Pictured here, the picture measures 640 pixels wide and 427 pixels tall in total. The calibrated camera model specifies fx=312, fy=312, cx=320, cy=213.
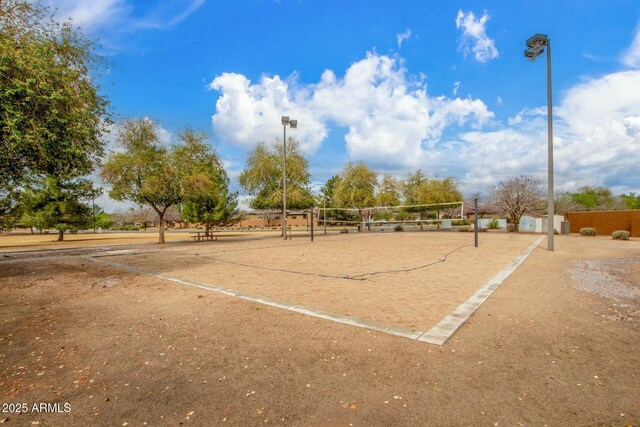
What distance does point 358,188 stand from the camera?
124ft

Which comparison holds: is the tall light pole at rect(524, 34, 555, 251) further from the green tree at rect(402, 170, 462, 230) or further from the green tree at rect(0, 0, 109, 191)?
the green tree at rect(402, 170, 462, 230)

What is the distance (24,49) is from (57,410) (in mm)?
9336

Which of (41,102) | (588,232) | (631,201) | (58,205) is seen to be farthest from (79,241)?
(631,201)

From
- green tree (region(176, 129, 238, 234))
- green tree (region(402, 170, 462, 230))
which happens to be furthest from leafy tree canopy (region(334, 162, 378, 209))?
green tree (region(176, 129, 238, 234))

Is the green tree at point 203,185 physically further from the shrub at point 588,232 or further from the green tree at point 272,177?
the shrub at point 588,232

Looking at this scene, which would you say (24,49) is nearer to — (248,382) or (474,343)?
(248,382)

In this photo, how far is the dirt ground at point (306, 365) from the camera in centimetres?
257

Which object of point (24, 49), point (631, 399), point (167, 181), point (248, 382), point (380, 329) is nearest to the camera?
point (631, 399)

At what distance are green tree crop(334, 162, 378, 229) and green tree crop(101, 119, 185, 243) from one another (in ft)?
70.5

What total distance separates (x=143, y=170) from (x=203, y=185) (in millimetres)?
3663

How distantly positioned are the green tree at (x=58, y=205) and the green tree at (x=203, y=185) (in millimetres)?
10255

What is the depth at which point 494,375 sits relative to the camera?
10.3 ft

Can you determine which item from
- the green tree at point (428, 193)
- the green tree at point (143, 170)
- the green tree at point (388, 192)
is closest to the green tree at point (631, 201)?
the green tree at point (428, 193)

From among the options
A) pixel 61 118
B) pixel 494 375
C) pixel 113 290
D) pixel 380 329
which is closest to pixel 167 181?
pixel 61 118
